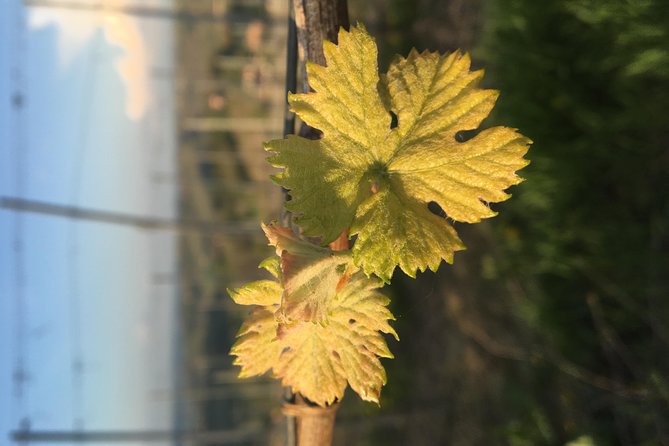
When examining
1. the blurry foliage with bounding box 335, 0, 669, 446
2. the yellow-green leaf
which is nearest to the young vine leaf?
the yellow-green leaf

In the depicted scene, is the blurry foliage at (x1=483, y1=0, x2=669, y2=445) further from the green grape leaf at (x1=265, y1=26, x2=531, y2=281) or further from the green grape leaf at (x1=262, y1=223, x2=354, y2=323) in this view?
the green grape leaf at (x1=262, y1=223, x2=354, y2=323)

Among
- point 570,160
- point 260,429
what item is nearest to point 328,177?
point 570,160

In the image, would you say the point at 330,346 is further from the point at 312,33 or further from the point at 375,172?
the point at 312,33

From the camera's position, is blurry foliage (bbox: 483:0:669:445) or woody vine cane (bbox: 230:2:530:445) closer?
woody vine cane (bbox: 230:2:530:445)

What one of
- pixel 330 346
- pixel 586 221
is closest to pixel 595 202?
pixel 586 221

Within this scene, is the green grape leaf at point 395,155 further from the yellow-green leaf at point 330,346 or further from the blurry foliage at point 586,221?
the blurry foliage at point 586,221

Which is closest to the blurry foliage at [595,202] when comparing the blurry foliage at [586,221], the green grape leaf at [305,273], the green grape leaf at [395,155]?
the blurry foliage at [586,221]
